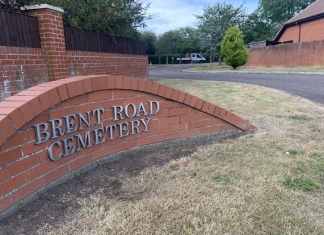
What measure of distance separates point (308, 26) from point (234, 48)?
8.33 m

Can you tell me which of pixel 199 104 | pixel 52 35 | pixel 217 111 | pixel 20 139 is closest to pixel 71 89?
pixel 20 139

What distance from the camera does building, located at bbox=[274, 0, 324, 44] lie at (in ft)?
80.0

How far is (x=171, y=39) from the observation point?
49031mm

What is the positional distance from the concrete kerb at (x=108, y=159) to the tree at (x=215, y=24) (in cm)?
2896

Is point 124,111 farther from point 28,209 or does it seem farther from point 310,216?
point 310,216

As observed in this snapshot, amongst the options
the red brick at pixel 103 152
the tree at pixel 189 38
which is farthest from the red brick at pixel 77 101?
the tree at pixel 189 38

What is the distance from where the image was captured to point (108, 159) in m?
2.93

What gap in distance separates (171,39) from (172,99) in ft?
157

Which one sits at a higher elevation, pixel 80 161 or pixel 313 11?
pixel 313 11

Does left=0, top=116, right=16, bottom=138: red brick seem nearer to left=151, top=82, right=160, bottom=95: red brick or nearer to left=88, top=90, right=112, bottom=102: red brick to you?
left=88, top=90, right=112, bottom=102: red brick

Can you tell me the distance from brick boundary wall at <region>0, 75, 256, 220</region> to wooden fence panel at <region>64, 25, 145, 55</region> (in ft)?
10.2

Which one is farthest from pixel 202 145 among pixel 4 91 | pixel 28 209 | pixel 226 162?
pixel 4 91

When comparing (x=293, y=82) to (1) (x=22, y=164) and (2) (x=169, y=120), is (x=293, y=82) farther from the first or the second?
(1) (x=22, y=164)

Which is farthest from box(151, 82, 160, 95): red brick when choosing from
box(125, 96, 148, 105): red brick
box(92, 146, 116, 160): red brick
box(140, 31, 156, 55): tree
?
box(140, 31, 156, 55): tree
